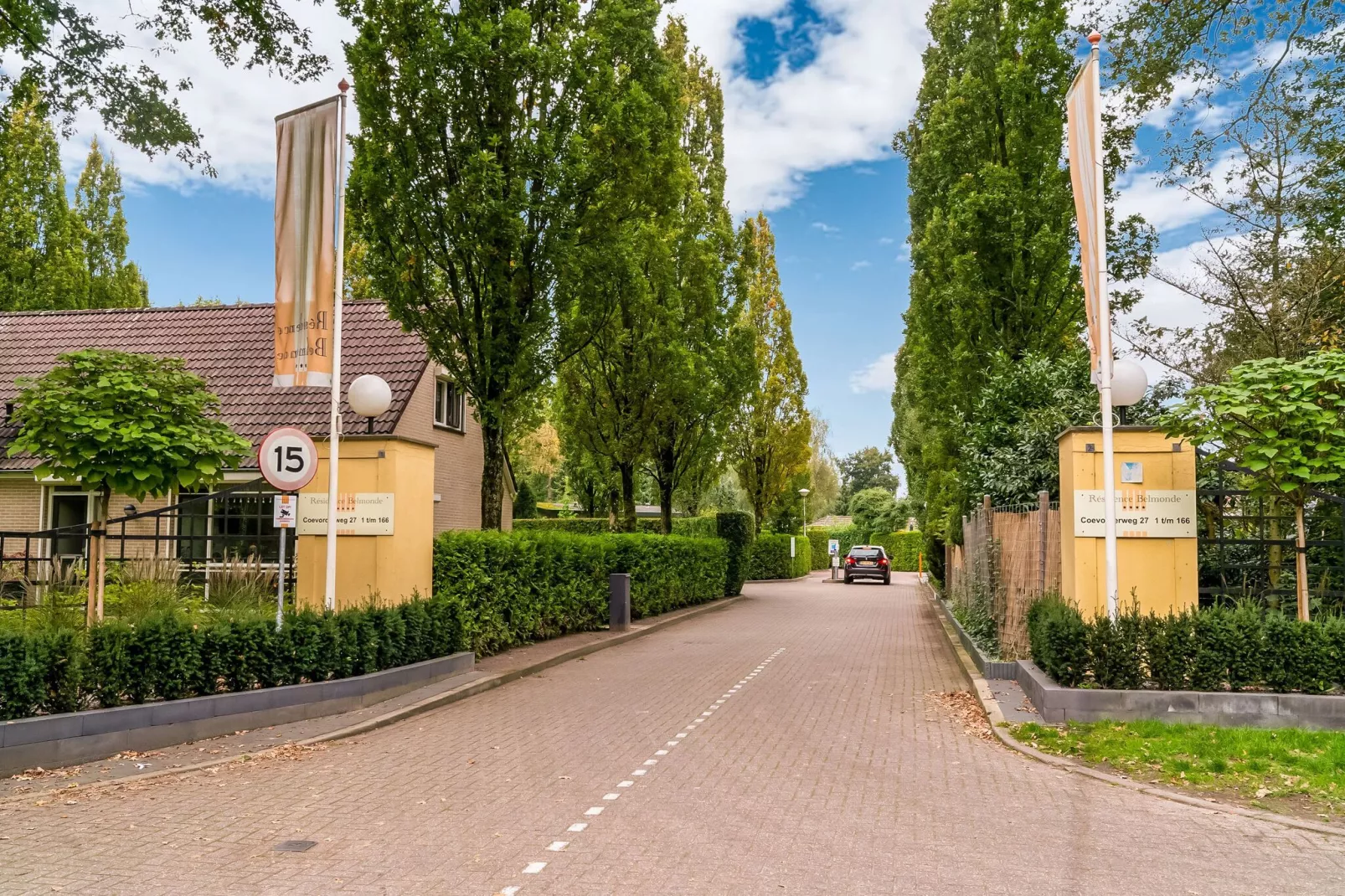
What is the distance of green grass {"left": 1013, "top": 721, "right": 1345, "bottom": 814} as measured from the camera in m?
6.89

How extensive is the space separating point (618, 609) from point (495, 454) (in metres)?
5.31

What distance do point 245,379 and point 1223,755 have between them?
19647 millimetres

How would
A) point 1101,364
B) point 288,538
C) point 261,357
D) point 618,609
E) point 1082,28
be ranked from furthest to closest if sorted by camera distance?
point 261,357
point 618,609
point 1082,28
point 288,538
point 1101,364

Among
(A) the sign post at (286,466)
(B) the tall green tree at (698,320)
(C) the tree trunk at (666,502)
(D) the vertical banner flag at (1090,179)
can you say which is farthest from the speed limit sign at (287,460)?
(C) the tree trunk at (666,502)

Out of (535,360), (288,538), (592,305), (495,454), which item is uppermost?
(592,305)

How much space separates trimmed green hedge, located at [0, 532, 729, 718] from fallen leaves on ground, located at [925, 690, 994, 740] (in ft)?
20.1

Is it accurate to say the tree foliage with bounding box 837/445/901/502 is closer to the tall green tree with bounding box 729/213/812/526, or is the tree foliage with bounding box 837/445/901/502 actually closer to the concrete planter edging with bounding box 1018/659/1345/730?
the tall green tree with bounding box 729/213/812/526

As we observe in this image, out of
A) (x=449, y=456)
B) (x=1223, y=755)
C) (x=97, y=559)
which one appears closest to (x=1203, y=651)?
(x=1223, y=755)

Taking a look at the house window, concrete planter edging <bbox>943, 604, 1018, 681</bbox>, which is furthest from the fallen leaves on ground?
the house window

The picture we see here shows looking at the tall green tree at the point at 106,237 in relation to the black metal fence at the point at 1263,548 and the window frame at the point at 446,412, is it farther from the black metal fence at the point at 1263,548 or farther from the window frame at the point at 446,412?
the black metal fence at the point at 1263,548

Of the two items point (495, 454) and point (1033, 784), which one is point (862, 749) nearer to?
point (1033, 784)

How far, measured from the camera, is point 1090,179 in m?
10.5

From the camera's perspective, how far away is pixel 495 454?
1545cm

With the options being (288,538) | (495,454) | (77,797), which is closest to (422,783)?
(77,797)
